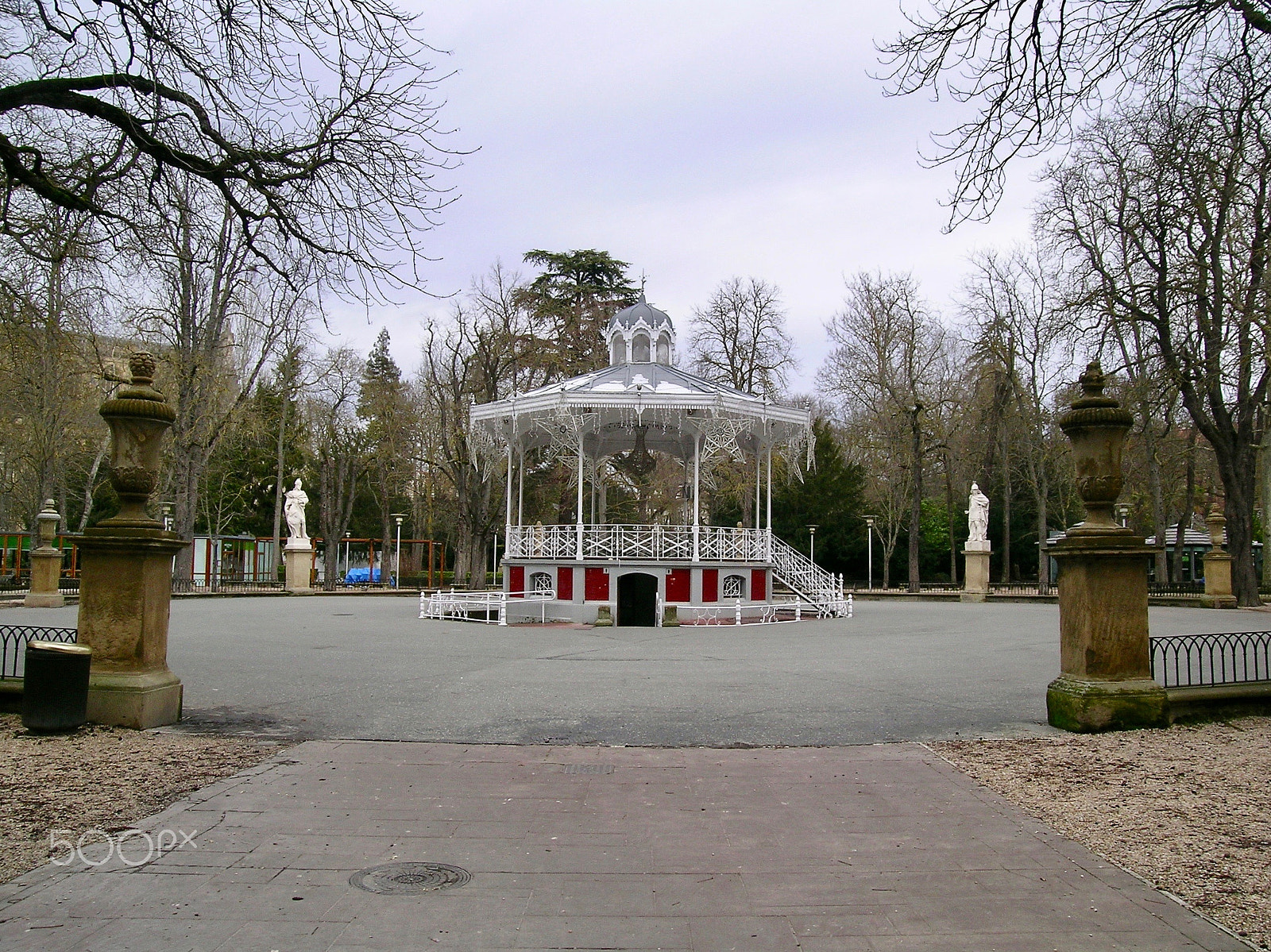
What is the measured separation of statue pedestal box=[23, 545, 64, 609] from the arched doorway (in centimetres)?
1679

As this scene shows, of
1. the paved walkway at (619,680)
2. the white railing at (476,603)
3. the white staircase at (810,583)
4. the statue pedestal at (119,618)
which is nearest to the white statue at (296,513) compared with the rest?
the white railing at (476,603)

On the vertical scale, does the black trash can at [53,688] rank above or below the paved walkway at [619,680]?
above

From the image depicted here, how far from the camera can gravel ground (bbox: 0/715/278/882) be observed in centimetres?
572

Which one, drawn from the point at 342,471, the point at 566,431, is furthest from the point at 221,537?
the point at 566,431

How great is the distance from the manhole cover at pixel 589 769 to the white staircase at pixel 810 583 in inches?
849

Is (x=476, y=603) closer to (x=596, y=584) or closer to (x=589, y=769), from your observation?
(x=596, y=584)

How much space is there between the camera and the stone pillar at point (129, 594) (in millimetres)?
8781

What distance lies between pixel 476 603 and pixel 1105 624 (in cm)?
1963

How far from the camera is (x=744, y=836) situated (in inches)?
224

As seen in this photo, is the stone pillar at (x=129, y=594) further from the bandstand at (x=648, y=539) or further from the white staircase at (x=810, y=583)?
the white staircase at (x=810, y=583)

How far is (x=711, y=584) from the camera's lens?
26.8m

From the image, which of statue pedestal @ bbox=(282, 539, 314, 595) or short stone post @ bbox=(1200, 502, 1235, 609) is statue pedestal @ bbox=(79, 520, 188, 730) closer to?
short stone post @ bbox=(1200, 502, 1235, 609)

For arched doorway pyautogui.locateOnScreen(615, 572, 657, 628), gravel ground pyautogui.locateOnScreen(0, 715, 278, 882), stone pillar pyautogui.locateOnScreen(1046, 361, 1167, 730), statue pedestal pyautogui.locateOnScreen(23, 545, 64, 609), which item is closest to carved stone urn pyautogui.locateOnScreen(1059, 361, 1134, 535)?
stone pillar pyautogui.locateOnScreen(1046, 361, 1167, 730)

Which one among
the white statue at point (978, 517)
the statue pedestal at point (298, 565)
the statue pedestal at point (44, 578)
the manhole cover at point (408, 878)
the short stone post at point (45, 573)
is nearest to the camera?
the manhole cover at point (408, 878)
